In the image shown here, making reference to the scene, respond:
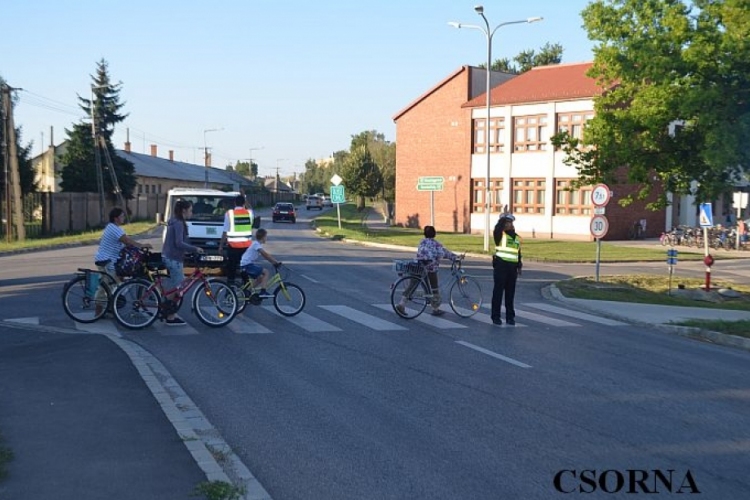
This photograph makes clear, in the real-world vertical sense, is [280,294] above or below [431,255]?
below

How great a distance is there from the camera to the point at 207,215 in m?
19.9

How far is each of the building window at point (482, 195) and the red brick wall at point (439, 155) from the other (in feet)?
1.24

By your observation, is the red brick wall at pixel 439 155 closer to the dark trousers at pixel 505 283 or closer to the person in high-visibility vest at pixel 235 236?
the person in high-visibility vest at pixel 235 236

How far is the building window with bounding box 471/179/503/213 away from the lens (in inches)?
1922

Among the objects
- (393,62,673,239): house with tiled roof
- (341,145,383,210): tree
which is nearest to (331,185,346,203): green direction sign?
(393,62,673,239): house with tiled roof

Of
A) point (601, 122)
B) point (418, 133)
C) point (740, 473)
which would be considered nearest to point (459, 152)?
point (418, 133)

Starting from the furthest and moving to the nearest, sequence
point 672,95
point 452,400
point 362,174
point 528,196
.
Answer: point 362,174
point 528,196
point 672,95
point 452,400

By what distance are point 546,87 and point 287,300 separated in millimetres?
37073

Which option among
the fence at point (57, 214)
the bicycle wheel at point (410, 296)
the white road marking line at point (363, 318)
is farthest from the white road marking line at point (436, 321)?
the fence at point (57, 214)

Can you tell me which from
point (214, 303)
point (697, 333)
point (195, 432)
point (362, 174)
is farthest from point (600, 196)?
point (362, 174)

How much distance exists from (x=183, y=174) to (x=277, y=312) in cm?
8522

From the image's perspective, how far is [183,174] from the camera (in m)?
96.3

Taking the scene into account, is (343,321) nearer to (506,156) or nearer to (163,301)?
(163,301)

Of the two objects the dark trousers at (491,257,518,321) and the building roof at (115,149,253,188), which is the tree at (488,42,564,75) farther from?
the dark trousers at (491,257,518,321)
